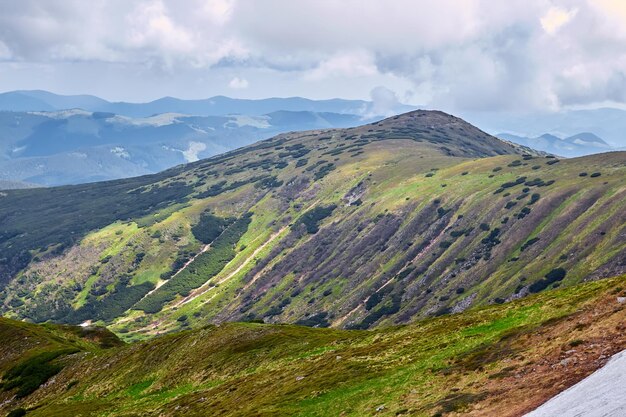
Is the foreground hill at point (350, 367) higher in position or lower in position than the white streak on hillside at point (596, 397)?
lower

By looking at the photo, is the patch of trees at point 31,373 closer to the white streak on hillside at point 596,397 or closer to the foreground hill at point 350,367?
the foreground hill at point 350,367

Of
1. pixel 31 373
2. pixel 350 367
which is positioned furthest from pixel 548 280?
pixel 31 373

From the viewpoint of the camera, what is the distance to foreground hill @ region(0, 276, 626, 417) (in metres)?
34.2

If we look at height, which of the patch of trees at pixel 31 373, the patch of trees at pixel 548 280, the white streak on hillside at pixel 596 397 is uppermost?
the white streak on hillside at pixel 596 397

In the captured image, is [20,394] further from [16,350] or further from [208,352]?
[208,352]

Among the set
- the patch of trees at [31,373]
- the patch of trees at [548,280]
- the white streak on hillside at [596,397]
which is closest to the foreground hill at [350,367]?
the patch of trees at [31,373]

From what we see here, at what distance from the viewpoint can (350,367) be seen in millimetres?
50875

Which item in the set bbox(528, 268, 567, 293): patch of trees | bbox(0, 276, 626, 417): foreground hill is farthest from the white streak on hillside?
bbox(528, 268, 567, 293): patch of trees

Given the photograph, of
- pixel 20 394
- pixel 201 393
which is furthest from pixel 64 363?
pixel 201 393

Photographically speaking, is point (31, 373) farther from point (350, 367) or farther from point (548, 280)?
point (548, 280)

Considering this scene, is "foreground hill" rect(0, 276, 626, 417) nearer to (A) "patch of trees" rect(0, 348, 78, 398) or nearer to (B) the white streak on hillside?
(A) "patch of trees" rect(0, 348, 78, 398)

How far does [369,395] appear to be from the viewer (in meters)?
41.3

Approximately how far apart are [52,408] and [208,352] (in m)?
20.4

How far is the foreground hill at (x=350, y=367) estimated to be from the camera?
112 ft
